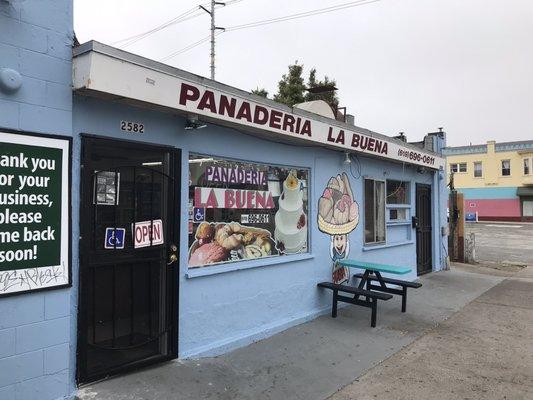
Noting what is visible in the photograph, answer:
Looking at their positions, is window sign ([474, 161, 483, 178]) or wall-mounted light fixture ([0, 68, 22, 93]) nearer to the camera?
wall-mounted light fixture ([0, 68, 22, 93])

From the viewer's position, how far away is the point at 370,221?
843cm

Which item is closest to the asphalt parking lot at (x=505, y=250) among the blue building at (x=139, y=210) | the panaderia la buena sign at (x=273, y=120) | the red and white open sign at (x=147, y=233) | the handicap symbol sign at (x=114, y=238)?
the panaderia la buena sign at (x=273, y=120)

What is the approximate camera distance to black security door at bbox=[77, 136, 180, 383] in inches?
153

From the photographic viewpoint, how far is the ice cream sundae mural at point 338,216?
6922 mm

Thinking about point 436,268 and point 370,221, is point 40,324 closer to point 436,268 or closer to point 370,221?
point 370,221

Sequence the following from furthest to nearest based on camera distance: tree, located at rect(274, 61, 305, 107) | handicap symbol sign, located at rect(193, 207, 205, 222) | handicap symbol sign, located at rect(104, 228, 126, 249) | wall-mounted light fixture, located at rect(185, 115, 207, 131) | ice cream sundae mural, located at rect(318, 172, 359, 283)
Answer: tree, located at rect(274, 61, 305, 107) → ice cream sundae mural, located at rect(318, 172, 359, 283) → handicap symbol sign, located at rect(193, 207, 205, 222) → wall-mounted light fixture, located at rect(185, 115, 207, 131) → handicap symbol sign, located at rect(104, 228, 126, 249)

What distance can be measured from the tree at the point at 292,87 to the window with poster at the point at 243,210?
14.5 m

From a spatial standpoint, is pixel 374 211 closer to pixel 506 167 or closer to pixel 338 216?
pixel 338 216

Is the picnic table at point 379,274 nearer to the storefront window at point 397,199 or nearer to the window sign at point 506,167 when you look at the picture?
the storefront window at point 397,199

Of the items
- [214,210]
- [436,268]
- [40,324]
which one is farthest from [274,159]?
[436,268]

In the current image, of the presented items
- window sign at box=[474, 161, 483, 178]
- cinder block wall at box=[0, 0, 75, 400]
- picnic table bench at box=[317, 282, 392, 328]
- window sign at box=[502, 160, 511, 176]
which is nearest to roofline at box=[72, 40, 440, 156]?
cinder block wall at box=[0, 0, 75, 400]

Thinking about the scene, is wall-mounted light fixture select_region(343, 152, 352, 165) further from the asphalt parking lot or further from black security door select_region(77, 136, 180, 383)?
the asphalt parking lot

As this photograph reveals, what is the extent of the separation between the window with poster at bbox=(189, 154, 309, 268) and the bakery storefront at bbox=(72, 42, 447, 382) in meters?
0.02

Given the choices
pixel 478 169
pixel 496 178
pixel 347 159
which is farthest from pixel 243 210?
pixel 478 169
